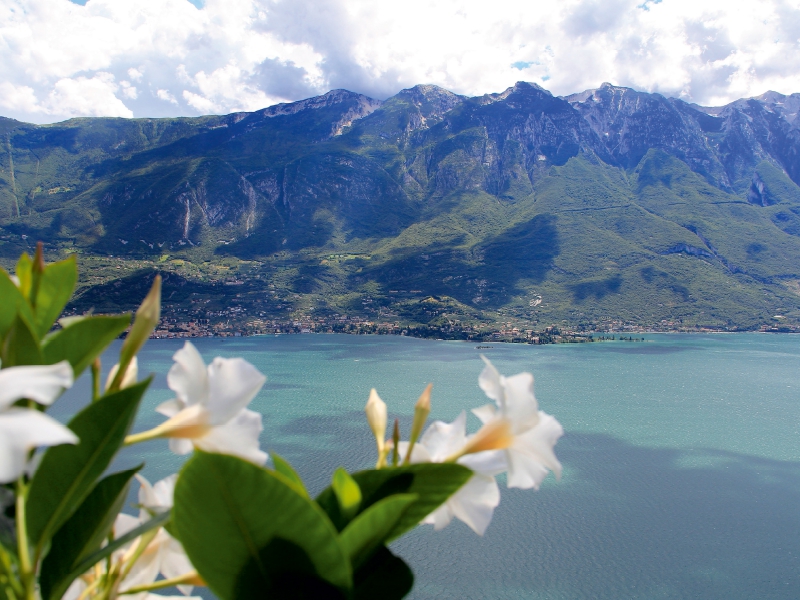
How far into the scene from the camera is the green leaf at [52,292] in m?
0.41

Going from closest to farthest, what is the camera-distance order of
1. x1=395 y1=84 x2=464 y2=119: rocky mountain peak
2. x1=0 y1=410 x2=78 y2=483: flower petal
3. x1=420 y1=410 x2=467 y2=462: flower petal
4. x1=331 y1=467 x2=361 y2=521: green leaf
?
x1=0 y1=410 x2=78 y2=483: flower petal, x1=331 y1=467 x2=361 y2=521: green leaf, x1=420 y1=410 x2=467 y2=462: flower petal, x1=395 y1=84 x2=464 y2=119: rocky mountain peak

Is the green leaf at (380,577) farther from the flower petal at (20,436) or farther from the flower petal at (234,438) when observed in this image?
the flower petal at (20,436)

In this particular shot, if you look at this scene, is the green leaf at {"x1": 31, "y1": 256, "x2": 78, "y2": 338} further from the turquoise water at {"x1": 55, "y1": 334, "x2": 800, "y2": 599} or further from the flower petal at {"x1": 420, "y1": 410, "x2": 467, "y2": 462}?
the turquoise water at {"x1": 55, "y1": 334, "x2": 800, "y2": 599}

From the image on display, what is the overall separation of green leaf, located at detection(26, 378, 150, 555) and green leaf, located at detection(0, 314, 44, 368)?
0.17 ft

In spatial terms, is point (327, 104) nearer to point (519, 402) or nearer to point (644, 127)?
point (644, 127)

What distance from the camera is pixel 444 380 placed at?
104ft

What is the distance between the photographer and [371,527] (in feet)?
1.08

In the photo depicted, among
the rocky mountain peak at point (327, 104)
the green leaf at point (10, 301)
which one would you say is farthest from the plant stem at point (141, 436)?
the rocky mountain peak at point (327, 104)

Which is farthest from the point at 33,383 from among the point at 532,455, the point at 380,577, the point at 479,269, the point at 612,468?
the point at 479,269

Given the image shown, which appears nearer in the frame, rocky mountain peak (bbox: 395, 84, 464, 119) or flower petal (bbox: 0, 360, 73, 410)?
flower petal (bbox: 0, 360, 73, 410)

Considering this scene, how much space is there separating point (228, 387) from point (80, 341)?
0.12 meters

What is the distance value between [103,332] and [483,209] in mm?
96611

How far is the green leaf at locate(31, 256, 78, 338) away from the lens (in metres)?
0.41

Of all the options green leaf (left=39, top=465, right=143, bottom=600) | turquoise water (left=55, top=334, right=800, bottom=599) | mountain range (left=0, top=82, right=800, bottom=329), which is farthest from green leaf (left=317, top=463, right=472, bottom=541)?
mountain range (left=0, top=82, right=800, bottom=329)
